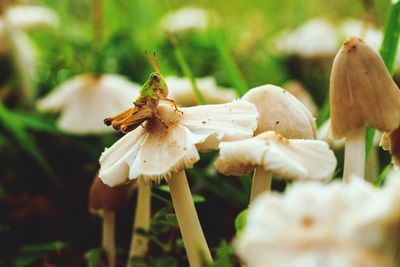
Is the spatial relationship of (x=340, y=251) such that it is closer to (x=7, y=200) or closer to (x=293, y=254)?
(x=293, y=254)

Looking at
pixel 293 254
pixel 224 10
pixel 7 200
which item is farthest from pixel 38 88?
pixel 224 10

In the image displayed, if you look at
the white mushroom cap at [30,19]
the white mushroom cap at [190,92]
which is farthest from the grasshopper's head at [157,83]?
the white mushroom cap at [30,19]

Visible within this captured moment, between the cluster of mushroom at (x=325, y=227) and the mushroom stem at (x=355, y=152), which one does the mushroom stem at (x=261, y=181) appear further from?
the cluster of mushroom at (x=325, y=227)

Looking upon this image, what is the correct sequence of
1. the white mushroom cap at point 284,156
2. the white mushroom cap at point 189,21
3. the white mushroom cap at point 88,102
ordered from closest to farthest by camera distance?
1. the white mushroom cap at point 284,156
2. the white mushroom cap at point 88,102
3. the white mushroom cap at point 189,21

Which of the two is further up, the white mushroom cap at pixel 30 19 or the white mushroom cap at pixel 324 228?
the white mushroom cap at pixel 30 19

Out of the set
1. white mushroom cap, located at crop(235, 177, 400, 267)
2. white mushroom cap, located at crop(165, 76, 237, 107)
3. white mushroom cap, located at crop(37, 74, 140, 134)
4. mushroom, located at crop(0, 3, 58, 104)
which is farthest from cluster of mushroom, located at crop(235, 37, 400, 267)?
mushroom, located at crop(0, 3, 58, 104)
